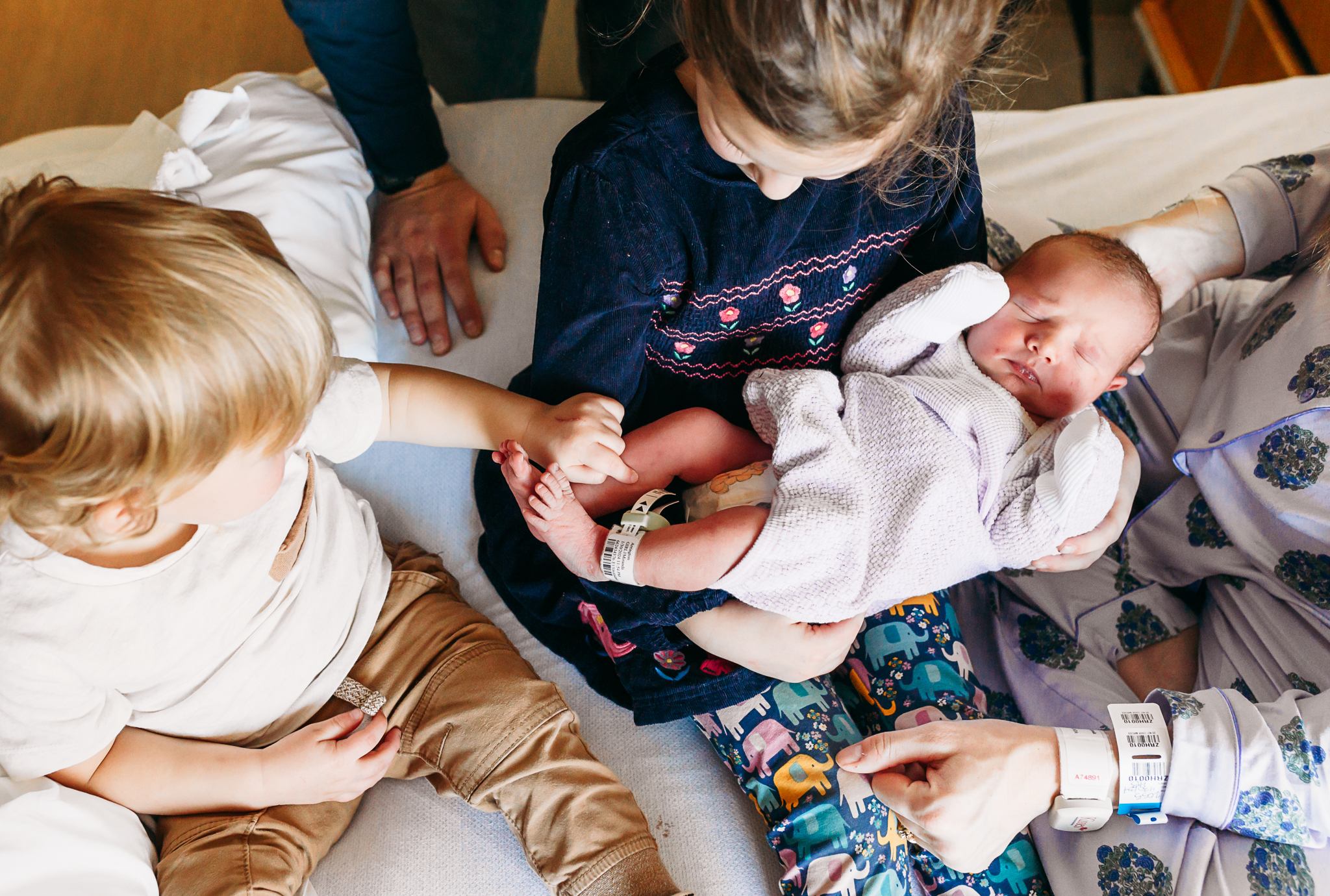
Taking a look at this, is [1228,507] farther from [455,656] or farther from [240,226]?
[240,226]

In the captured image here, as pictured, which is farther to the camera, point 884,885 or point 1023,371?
point 1023,371

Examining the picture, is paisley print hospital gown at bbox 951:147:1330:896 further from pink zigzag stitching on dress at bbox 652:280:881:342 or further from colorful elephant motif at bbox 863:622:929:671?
pink zigzag stitching on dress at bbox 652:280:881:342

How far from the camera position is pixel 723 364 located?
1.10 m

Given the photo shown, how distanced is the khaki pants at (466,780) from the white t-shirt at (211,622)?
6 cm

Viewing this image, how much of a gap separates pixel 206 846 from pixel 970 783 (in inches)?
31.2

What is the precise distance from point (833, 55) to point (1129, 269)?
1.90 feet

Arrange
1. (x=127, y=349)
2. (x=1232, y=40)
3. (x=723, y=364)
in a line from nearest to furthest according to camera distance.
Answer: (x=127, y=349) < (x=723, y=364) < (x=1232, y=40)

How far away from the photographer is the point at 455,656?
1069 mm

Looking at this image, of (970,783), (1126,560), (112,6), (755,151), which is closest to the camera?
(755,151)

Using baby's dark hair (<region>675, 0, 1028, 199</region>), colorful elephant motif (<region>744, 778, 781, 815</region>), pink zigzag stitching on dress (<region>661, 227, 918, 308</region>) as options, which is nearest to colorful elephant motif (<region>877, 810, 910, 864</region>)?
colorful elephant motif (<region>744, 778, 781, 815</region>)

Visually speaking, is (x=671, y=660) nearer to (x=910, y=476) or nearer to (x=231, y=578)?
(x=910, y=476)

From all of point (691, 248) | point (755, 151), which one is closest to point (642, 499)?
point (691, 248)

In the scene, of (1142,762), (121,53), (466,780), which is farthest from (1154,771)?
(121,53)

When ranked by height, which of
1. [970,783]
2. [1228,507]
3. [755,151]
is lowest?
[970,783]
